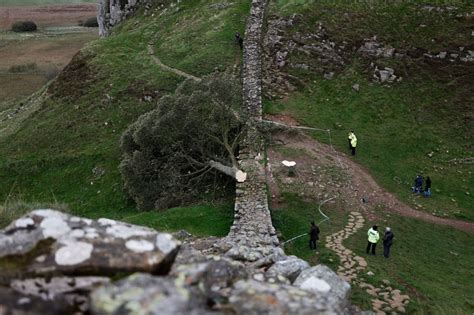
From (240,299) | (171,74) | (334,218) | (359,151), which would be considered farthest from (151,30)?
(240,299)

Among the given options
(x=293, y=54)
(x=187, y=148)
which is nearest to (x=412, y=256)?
(x=187, y=148)

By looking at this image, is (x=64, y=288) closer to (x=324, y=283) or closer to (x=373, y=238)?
(x=324, y=283)

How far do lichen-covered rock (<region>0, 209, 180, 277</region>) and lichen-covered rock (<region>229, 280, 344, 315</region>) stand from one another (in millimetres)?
1619

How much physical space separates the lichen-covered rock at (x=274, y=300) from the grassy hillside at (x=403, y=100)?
82.1 feet

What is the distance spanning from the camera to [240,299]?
30.2 feet

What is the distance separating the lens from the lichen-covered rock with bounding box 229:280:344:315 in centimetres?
895

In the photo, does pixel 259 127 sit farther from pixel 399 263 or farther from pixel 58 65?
pixel 58 65

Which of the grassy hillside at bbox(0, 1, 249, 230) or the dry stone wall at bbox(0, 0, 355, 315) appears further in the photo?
the grassy hillside at bbox(0, 1, 249, 230)

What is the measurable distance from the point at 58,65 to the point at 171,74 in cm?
6989

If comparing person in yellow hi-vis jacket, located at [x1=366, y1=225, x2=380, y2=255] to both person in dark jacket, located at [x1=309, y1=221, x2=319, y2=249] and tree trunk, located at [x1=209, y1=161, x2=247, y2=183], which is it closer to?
person in dark jacket, located at [x1=309, y1=221, x2=319, y2=249]

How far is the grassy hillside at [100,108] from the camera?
4544 centimetres

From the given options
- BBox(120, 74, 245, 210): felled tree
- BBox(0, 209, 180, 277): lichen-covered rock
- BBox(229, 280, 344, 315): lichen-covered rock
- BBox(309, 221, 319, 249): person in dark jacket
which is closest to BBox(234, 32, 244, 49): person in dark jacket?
BBox(120, 74, 245, 210): felled tree

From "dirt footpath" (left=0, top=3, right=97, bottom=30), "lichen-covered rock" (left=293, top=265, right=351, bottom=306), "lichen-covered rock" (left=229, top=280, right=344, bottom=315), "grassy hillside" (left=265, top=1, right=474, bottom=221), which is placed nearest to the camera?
"lichen-covered rock" (left=229, top=280, right=344, bottom=315)

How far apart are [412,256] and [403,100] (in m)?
21.9
